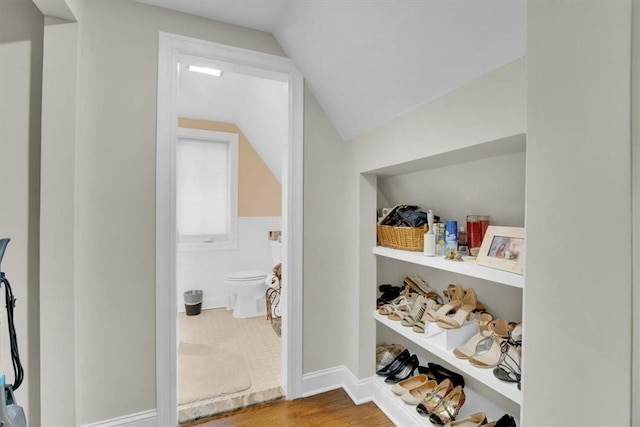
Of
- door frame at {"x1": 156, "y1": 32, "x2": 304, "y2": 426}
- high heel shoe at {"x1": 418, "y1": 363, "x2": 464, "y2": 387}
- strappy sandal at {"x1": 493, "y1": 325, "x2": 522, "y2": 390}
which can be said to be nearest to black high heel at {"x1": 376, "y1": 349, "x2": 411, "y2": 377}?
high heel shoe at {"x1": 418, "y1": 363, "x2": 464, "y2": 387}

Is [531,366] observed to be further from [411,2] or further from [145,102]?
[145,102]

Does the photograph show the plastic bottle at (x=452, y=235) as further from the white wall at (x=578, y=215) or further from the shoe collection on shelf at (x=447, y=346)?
the white wall at (x=578, y=215)

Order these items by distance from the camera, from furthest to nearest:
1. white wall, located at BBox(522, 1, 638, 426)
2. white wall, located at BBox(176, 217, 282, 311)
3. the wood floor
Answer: white wall, located at BBox(176, 217, 282, 311) < the wood floor < white wall, located at BBox(522, 1, 638, 426)

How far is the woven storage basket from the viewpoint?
1.71 metres

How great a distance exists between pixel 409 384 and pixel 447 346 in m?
0.54

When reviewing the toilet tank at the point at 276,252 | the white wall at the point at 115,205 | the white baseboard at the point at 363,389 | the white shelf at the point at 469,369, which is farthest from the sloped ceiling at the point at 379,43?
the toilet tank at the point at 276,252

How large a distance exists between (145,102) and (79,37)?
1.29 feet

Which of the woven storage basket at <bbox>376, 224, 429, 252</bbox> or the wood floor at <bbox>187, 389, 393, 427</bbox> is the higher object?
the woven storage basket at <bbox>376, 224, 429, 252</bbox>

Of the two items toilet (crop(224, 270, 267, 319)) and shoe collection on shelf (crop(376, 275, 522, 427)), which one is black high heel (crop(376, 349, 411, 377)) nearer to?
shoe collection on shelf (crop(376, 275, 522, 427))

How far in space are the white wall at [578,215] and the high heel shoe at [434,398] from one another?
96 centimetres

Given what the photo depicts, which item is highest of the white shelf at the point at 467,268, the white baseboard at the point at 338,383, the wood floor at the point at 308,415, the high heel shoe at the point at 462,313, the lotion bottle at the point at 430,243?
the lotion bottle at the point at 430,243

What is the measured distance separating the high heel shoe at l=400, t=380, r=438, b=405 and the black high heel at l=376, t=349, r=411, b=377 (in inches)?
9.1

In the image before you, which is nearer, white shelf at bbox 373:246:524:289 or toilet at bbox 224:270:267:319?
white shelf at bbox 373:246:524:289

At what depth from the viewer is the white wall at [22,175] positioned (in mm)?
1409
